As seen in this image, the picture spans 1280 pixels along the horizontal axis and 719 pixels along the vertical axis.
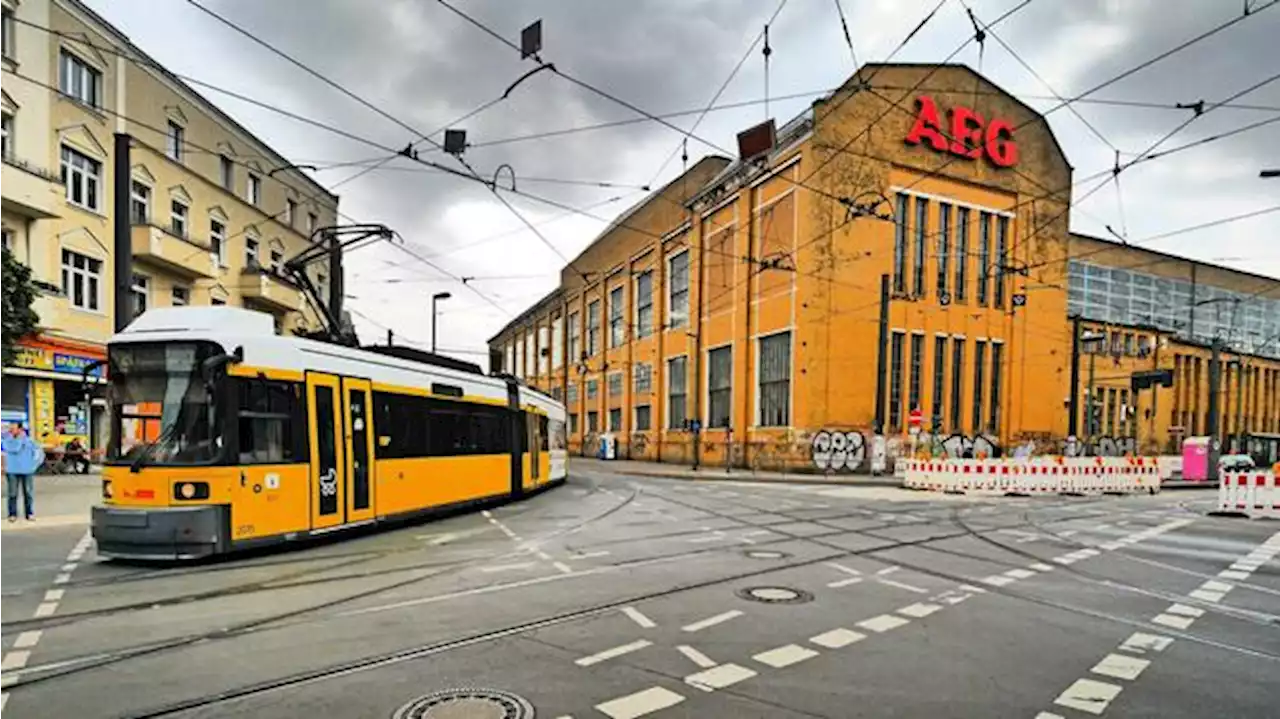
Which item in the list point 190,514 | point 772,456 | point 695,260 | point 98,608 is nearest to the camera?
point 98,608

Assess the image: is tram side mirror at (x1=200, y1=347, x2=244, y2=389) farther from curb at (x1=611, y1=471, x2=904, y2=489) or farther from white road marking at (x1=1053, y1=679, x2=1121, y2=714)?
curb at (x1=611, y1=471, x2=904, y2=489)

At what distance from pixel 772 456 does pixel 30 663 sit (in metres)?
31.7

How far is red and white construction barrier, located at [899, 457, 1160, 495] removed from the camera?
25312mm

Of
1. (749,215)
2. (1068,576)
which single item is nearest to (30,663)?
(1068,576)

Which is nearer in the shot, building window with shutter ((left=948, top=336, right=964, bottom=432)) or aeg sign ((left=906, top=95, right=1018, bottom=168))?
aeg sign ((left=906, top=95, right=1018, bottom=168))

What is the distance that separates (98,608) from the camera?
7023 millimetres

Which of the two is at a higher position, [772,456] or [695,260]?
[695,260]

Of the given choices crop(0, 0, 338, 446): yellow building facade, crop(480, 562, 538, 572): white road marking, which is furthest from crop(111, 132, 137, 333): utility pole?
crop(480, 562, 538, 572): white road marking

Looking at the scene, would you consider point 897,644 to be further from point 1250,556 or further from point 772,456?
point 772,456

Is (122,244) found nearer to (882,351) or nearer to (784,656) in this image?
(784,656)

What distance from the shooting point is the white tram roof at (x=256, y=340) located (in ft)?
31.7

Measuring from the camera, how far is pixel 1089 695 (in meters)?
4.87

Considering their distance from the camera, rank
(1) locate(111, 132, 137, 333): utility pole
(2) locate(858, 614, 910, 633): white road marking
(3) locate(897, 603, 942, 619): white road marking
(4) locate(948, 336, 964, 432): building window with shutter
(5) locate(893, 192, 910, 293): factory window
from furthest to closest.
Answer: (4) locate(948, 336, 964, 432): building window with shutter, (5) locate(893, 192, 910, 293): factory window, (1) locate(111, 132, 137, 333): utility pole, (3) locate(897, 603, 942, 619): white road marking, (2) locate(858, 614, 910, 633): white road marking

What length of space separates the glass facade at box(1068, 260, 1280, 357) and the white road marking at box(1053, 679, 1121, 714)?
4881 centimetres
